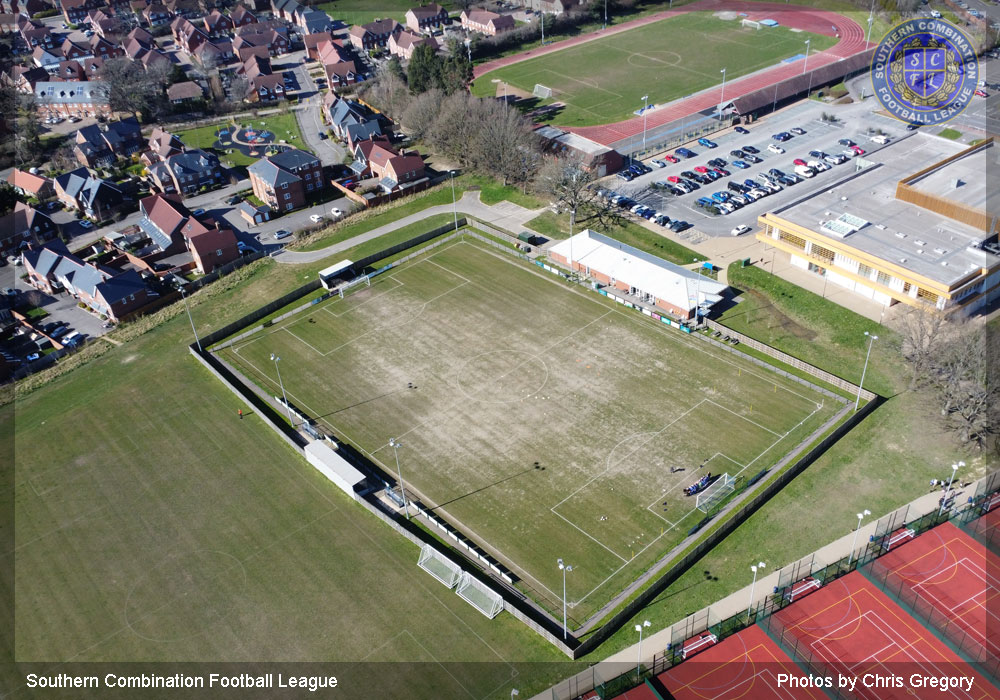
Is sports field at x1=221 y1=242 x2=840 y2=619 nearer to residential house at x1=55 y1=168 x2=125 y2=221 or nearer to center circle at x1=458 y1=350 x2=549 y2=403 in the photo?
center circle at x1=458 y1=350 x2=549 y2=403

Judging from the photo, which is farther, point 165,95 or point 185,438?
point 165,95

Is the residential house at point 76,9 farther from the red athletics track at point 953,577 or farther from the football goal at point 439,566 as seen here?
the red athletics track at point 953,577

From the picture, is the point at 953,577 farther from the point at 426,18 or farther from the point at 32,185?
the point at 426,18

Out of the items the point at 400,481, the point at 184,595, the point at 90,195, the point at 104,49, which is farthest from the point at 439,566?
the point at 104,49

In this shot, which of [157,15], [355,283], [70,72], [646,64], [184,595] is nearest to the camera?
[184,595]

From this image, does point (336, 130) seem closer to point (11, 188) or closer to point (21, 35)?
point (11, 188)

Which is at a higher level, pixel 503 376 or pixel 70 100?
pixel 70 100

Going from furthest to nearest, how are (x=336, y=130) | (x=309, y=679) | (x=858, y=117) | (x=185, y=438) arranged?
(x=336, y=130), (x=858, y=117), (x=185, y=438), (x=309, y=679)

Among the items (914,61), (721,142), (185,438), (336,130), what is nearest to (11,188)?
(336,130)
